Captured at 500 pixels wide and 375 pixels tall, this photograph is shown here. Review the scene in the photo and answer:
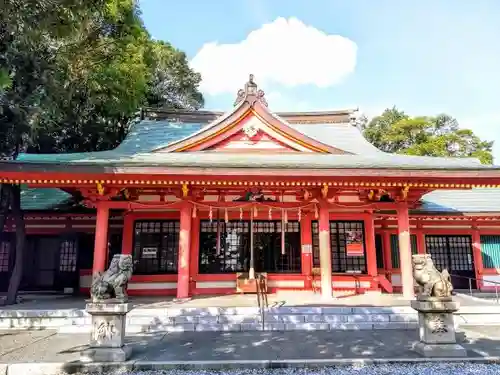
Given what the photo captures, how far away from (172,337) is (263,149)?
22.8ft

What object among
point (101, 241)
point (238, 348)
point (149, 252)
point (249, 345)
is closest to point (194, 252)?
point (149, 252)

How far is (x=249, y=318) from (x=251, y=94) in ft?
24.6

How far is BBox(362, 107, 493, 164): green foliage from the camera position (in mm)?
29672

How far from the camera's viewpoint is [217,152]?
1243 cm

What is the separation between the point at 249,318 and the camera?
876 centimetres

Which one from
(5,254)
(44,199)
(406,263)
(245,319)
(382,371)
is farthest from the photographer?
(44,199)

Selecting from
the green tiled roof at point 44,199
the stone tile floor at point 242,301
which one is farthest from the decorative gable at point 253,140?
the green tiled roof at point 44,199

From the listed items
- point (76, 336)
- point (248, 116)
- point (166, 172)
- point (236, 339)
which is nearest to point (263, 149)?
point (248, 116)

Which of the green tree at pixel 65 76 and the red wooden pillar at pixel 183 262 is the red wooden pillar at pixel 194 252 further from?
the green tree at pixel 65 76

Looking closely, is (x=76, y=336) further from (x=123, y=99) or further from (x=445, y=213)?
(x=445, y=213)

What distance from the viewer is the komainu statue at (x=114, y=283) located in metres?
6.36

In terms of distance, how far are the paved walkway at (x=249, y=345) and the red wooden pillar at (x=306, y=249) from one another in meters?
3.92

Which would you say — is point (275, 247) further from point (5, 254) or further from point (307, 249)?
point (5, 254)

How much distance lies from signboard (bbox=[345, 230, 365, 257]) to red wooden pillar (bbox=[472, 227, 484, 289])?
5.23m
